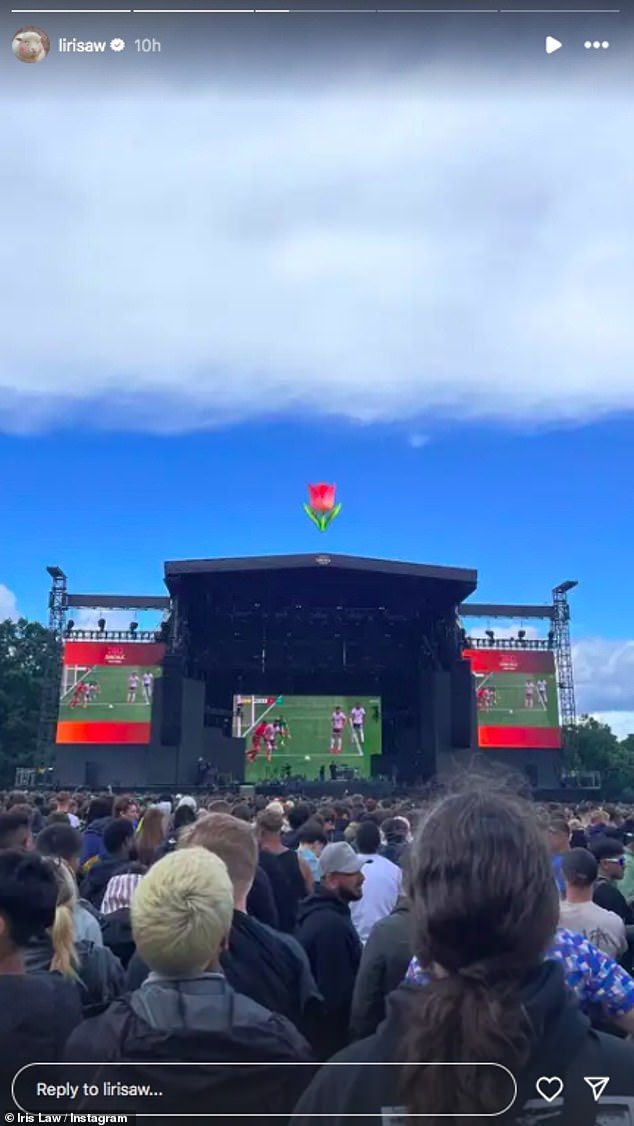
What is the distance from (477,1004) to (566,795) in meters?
21.5

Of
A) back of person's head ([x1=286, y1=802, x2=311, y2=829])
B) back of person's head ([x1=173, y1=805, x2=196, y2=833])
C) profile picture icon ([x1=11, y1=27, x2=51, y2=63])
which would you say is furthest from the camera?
back of person's head ([x1=286, y1=802, x2=311, y2=829])

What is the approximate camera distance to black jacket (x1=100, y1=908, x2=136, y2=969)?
3.17 m

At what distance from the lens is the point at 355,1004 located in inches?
107

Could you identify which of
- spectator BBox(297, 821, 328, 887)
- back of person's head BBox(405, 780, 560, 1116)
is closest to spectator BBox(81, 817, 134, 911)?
spectator BBox(297, 821, 328, 887)

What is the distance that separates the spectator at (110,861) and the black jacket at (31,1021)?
2211 mm

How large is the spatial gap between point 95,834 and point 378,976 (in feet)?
10.5

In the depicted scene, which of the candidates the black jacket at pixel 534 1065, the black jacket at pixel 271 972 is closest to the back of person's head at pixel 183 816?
the black jacket at pixel 271 972

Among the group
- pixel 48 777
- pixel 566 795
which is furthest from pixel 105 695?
pixel 566 795

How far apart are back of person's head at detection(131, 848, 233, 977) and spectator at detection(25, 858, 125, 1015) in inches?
21.5

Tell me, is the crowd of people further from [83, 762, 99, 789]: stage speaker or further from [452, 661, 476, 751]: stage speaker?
[83, 762, 99, 789]: stage speaker

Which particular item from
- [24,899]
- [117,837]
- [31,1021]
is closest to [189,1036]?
[31,1021]

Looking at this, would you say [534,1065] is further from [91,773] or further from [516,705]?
[516,705]

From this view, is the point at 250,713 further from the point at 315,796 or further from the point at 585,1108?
the point at 585,1108

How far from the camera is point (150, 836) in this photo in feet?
14.1
